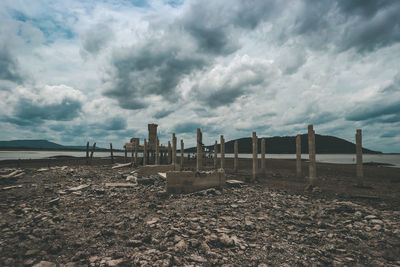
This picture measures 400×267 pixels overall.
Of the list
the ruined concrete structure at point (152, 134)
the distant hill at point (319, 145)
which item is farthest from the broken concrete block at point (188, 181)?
the distant hill at point (319, 145)

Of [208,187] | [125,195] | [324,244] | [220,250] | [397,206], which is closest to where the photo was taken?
Result: [220,250]

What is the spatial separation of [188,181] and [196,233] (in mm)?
5102

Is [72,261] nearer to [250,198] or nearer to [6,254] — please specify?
[6,254]

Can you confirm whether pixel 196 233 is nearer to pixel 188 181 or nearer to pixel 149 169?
pixel 188 181

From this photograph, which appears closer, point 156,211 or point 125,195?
point 156,211

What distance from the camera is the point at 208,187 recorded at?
11.1 m

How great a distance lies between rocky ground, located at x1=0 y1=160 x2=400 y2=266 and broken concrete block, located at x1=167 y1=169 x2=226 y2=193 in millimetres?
1311

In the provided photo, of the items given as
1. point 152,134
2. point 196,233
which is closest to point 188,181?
point 196,233

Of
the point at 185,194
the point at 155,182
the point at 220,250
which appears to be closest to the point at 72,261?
the point at 220,250

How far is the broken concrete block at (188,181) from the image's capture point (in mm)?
10352

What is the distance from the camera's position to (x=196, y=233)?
5.47 m

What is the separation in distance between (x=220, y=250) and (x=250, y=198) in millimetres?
5081

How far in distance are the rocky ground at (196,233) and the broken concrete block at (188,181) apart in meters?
1.31

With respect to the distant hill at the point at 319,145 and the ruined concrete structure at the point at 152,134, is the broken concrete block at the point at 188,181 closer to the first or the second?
the ruined concrete structure at the point at 152,134
